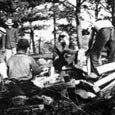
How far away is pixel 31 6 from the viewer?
41375mm

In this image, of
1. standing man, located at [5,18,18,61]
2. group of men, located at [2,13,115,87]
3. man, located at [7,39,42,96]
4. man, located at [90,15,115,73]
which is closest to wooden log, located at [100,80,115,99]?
group of men, located at [2,13,115,87]

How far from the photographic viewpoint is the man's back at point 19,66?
6.38 m

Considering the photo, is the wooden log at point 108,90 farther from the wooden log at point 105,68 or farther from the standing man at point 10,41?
the standing man at point 10,41

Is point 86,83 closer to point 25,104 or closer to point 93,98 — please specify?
point 93,98

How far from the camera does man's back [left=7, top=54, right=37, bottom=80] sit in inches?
251

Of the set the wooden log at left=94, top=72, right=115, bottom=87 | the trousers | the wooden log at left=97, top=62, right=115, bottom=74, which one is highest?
the trousers

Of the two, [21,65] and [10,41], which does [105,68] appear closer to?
[21,65]

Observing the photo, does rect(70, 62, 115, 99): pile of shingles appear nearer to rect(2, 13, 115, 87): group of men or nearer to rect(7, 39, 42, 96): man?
rect(2, 13, 115, 87): group of men

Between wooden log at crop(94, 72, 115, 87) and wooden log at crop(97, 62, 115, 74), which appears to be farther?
wooden log at crop(97, 62, 115, 74)

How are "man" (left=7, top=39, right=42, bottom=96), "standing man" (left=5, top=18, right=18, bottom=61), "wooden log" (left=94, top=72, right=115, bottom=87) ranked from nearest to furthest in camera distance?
"wooden log" (left=94, top=72, right=115, bottom=87), "man" (left=7, top=39, right=42, bottom=96), "standing man" (left=5, top=18, right=18, bottom=61)

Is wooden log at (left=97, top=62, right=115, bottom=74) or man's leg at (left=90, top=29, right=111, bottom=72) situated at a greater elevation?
man's leg at (left=90, top=29, right=111, bottom=72)

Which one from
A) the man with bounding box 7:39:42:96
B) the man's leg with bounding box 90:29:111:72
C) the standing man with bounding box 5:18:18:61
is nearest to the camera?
the man with bounding box 7:39:42:96

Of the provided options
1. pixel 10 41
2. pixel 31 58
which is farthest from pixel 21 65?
pixel 10 41

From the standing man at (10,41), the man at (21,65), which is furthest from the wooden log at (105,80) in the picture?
the standing man at (10,41)
